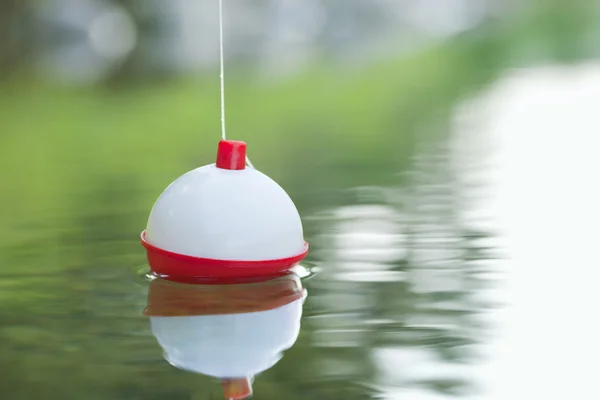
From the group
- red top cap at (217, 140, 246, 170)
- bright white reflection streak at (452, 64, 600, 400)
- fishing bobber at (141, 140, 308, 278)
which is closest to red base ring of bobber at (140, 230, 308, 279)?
fishing bobber at (141, 140, 308, 278)

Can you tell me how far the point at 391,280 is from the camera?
1419mm

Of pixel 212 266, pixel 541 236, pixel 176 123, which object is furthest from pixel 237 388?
pixel 176 123

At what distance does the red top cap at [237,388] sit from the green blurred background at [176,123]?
14mm

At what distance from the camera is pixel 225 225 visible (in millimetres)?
1360

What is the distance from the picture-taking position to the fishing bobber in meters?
1.36

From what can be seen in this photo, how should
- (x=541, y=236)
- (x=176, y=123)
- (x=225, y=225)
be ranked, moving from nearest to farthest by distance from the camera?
1. (x=225, y=225)
2. (x=541, y=236)
3. (x=176, y=123)

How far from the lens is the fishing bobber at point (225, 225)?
136 cm

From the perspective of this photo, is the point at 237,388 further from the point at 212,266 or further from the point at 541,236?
the point at 541,236

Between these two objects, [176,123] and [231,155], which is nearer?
[231,155]

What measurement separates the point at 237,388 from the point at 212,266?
0.36 metres

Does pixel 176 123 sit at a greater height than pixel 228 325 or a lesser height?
greater

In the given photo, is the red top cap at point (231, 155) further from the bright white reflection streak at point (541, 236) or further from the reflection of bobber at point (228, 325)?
the bright white reflection streak at point (541, 236)

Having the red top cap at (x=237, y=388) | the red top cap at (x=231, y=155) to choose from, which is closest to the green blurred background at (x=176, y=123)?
the red top cap at (x=237, y=388)

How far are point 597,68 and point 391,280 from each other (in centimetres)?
384
